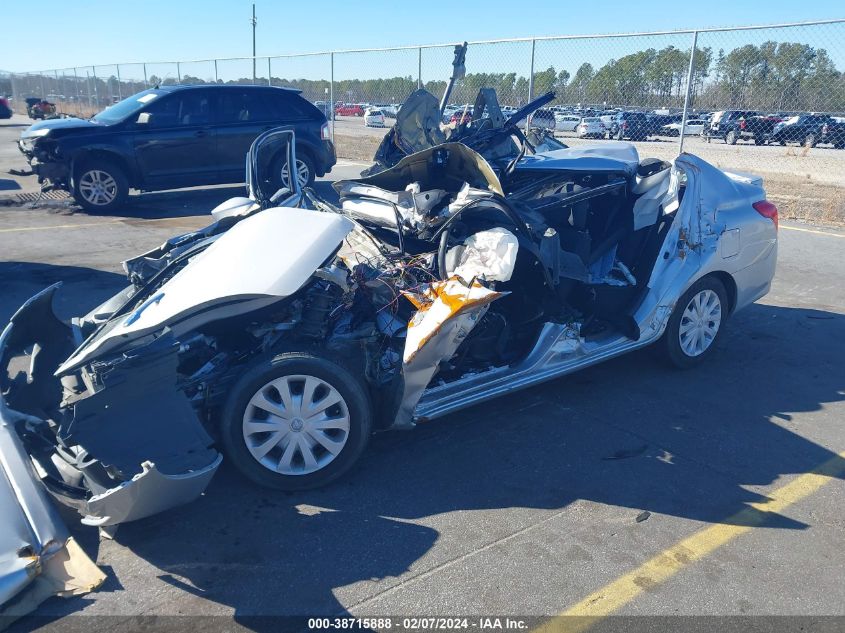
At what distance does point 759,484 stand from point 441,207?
93.3 inches

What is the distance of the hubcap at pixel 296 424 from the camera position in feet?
11.3

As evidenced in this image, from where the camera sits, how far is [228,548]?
3115 millimetres

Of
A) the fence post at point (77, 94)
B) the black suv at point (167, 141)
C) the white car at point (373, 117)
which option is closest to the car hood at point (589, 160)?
the black suv at point (167, 141)

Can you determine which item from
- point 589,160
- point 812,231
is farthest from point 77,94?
point 589,160

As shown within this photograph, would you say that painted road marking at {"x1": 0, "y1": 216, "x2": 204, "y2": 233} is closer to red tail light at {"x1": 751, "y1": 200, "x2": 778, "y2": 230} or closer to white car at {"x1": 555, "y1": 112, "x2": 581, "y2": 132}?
red tail light at {"x1": 751, "y1": 200, "x2": 778, "y2": 230}

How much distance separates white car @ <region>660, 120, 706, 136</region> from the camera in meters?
14.7

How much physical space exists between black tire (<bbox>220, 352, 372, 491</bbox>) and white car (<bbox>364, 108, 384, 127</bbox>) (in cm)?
2716

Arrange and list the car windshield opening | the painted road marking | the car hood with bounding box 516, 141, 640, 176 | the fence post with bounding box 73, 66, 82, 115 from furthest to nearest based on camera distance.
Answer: the fence post with bounding box 73, 66, 82, 115 < the car windshield opening < the painted road marking < the car hood with bounding box 516, 141, 640, 176

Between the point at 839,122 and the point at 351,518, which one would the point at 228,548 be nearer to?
the point at 351,518

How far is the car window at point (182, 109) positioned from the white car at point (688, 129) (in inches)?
358

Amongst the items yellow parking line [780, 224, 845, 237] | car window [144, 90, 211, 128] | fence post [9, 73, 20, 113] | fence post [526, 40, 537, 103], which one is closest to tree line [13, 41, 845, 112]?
fence post [526, 40, 537, 103]

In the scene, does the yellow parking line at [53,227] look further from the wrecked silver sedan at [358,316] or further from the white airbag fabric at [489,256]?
the white airbag fabric at [489,256]

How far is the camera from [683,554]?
3.15 m

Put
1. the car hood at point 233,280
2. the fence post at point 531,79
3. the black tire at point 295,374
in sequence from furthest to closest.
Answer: the fence post at point 531,79 < the black tire at point 295,374 < the car hood at point 233,280
